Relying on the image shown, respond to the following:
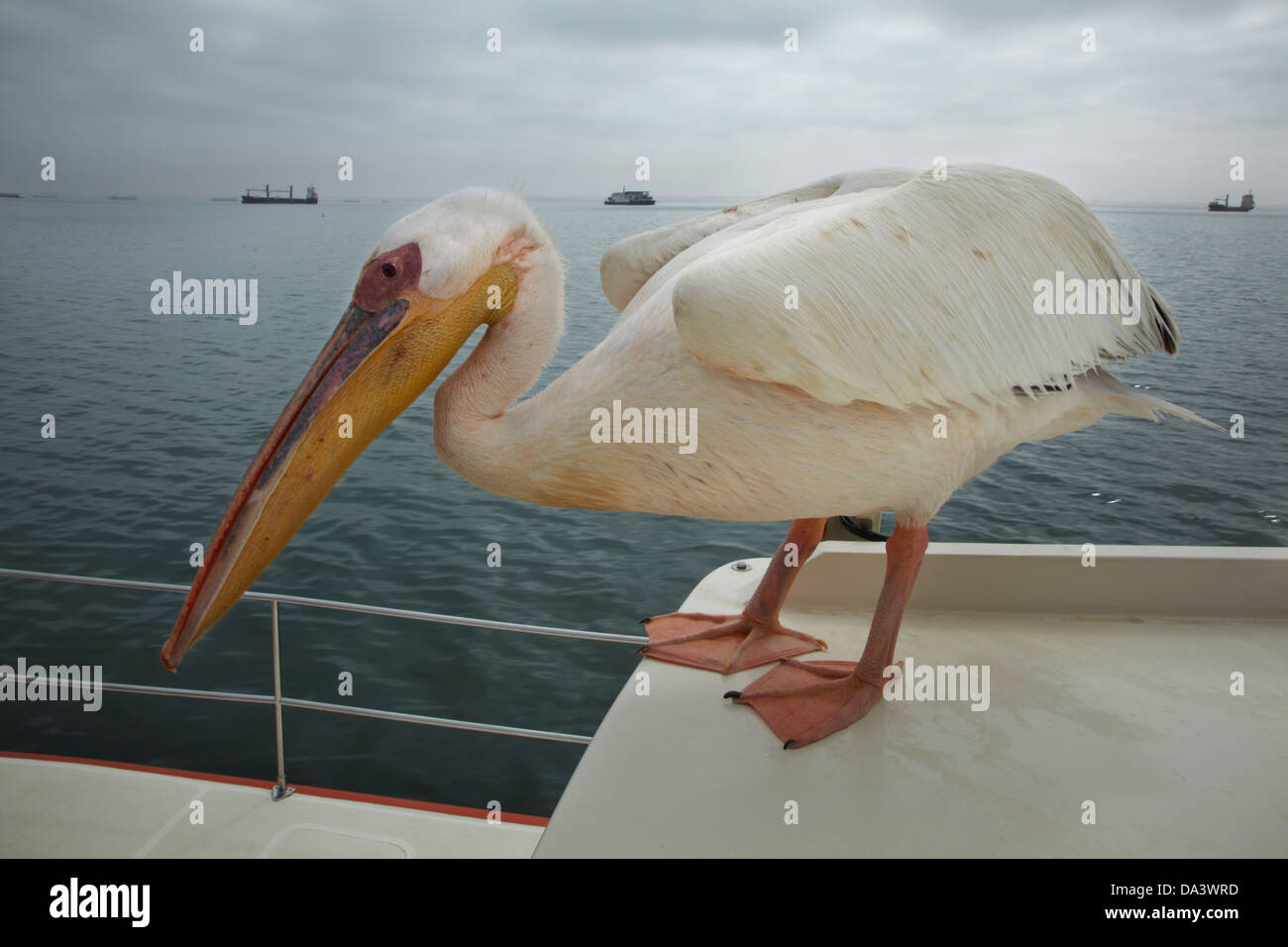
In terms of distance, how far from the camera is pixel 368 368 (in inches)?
79.9

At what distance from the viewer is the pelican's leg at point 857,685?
2316mm

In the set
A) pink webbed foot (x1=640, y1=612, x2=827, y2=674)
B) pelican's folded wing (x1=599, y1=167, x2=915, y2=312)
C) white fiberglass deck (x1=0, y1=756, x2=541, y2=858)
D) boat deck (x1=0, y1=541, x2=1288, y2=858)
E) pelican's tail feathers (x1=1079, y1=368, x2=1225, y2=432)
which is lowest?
white fiberglass deck (x1=0, y1=756, x2=541, y2=858)

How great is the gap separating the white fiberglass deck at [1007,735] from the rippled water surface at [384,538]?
1.44 meters

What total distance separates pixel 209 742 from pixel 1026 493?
8858 mm

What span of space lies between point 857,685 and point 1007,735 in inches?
15.1

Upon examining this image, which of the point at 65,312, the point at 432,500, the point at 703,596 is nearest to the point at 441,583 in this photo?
the point at 432,500

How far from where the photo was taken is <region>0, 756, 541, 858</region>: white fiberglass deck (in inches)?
122

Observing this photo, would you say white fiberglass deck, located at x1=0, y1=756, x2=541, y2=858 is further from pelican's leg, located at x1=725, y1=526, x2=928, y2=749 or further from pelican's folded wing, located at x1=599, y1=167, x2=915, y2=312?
pelican's folded wing, located at x1=599, y1=167, x2=915, y2=312

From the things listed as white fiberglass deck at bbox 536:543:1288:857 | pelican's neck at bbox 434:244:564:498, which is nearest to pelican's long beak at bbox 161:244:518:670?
pelican's neck at bbox 434:244:564:498

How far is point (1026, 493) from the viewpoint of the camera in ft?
34.6

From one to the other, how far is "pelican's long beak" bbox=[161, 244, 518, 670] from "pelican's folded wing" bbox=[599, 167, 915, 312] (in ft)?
2.27

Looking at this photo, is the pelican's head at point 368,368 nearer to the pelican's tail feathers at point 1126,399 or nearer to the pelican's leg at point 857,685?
the pelican's leg at point 857,685

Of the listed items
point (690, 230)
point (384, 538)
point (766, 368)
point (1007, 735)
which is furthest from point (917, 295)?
point (384, 538)

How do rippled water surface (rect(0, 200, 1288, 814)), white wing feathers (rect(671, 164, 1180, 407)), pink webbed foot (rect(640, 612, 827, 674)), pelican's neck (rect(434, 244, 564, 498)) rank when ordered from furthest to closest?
rippled water surface (rect(0, 200, 1288, 814))
pink webbed foot (rect(640, 612, 827, 674))
pelican's neck (rect(434, 244, 564, 498))
white wing feathers (rect(671, 164, 1180, 407))
